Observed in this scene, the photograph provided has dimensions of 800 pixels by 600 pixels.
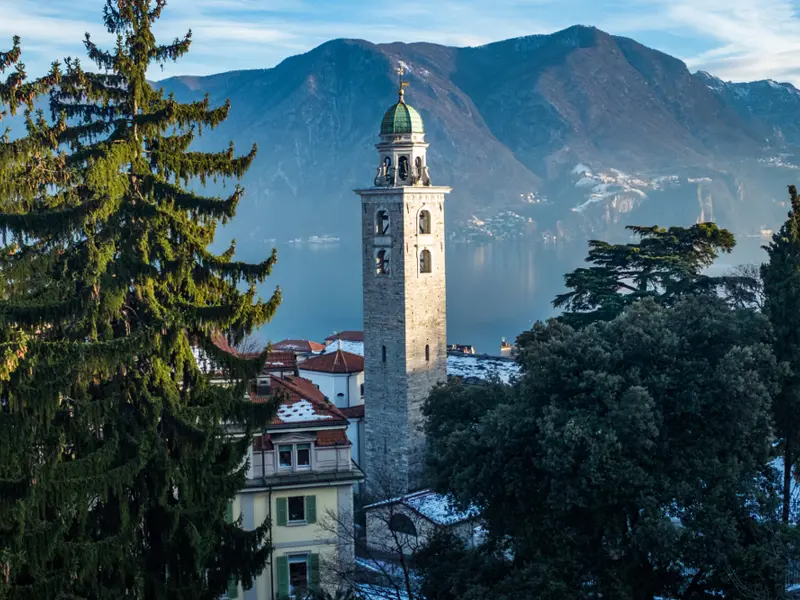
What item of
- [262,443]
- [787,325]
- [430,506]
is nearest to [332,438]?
[262,443]

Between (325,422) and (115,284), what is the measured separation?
26.6 feet

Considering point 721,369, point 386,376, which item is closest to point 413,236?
point 386,376

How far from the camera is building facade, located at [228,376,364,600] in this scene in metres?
18.8

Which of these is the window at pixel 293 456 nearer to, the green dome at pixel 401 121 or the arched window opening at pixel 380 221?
the arched window opening at pixel 380 221

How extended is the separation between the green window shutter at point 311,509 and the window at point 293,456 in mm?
605

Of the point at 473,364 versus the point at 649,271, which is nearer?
the point at 649,271

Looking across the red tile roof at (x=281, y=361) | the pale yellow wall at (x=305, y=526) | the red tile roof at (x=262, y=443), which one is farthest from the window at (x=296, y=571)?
the red tile roof at (x=281, y=361)

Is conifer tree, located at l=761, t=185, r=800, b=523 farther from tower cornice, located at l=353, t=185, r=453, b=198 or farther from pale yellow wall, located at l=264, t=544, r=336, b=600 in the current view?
tower cornice, located at l=353, t=185, r=453, b=198

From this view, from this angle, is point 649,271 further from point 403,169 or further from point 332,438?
point 332,438

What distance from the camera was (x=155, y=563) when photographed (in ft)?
41.1

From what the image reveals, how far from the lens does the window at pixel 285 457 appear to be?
19141mm

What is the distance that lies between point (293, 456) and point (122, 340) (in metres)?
8.97

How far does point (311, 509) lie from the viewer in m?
19.2

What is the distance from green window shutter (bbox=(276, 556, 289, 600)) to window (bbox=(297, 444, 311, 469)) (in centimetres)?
172
